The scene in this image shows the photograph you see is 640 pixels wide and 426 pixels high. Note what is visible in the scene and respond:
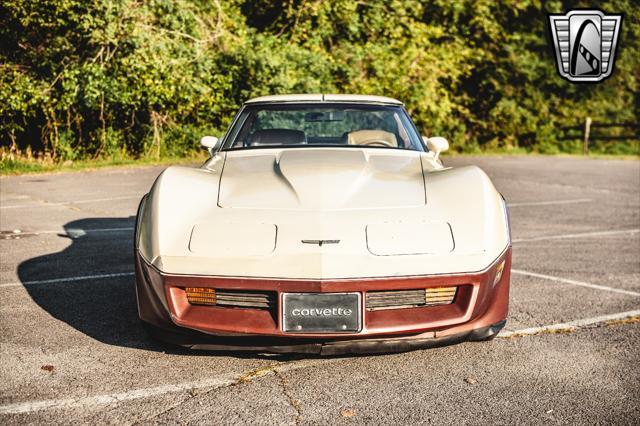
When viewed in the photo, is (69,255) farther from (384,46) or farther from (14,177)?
(384,46)

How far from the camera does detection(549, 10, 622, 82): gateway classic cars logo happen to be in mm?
22984

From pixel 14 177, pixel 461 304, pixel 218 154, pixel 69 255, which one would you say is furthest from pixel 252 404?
pixel 14 177

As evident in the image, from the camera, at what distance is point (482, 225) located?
A: 3.35 m

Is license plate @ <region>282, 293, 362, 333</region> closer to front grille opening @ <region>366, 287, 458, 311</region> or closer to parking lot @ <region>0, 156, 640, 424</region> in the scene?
front grille opening @ <region>366, 287, 458, 311</region>

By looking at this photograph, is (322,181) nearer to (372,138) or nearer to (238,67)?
(372,138)

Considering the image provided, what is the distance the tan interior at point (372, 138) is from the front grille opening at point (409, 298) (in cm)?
174

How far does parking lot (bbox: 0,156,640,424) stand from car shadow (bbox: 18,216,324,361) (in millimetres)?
16

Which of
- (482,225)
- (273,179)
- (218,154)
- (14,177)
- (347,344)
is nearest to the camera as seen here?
(347,344)

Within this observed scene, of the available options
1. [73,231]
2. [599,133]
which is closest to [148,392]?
[73,231]

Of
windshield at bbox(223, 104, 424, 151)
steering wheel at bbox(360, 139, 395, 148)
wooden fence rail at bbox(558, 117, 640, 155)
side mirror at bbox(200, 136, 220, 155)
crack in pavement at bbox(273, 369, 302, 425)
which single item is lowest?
wooden fence rail at bbox(558, 117, 640, 155)

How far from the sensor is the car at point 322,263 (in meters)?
3.07

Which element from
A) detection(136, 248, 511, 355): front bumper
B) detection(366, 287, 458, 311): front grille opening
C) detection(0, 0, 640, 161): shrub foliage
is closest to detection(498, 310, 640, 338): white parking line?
detection(136, 248, 511, 355): front bumper

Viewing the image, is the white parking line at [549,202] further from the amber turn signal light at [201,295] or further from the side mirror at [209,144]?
the amber turn signal light at [201,295]

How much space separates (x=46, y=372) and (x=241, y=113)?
2314mm
